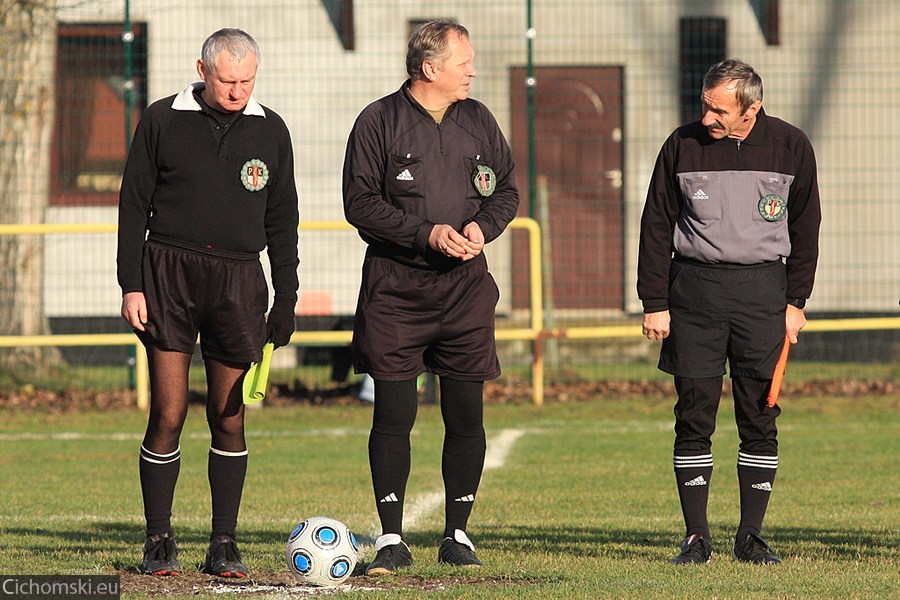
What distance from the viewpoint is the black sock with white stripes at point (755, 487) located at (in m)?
5.68

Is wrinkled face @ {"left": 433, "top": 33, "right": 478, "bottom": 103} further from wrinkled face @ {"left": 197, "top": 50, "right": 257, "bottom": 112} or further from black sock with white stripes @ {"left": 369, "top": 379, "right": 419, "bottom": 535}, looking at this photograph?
black sock with white stripes @ {"left": 369, "top": 379, "right": 419, "bottom": 535}

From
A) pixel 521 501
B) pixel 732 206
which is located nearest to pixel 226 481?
pixel 732 206

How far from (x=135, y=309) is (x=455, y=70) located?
A: 1.46 metres

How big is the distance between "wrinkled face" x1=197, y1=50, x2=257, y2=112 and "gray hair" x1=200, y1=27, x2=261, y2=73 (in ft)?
0.04

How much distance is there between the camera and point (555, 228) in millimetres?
13578

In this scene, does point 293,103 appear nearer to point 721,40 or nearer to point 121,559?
point 721,40

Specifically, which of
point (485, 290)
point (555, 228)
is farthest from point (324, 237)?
point (485, 290)

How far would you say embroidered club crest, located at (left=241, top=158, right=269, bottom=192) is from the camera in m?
5.33

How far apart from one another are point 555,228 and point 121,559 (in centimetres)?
851

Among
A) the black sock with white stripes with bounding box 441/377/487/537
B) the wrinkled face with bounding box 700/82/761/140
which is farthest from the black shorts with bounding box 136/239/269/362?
the wrinkled face with bounding box 700/82/761/140

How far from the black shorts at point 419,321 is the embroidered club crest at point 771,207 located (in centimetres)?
109

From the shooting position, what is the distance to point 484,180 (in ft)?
18.2

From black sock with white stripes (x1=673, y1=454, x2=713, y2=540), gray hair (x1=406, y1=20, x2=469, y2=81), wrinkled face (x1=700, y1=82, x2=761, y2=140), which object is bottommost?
black sock with white stripes (x1=673, y1=454, x2=713, y2=540)

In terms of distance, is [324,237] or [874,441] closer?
[874,441]
